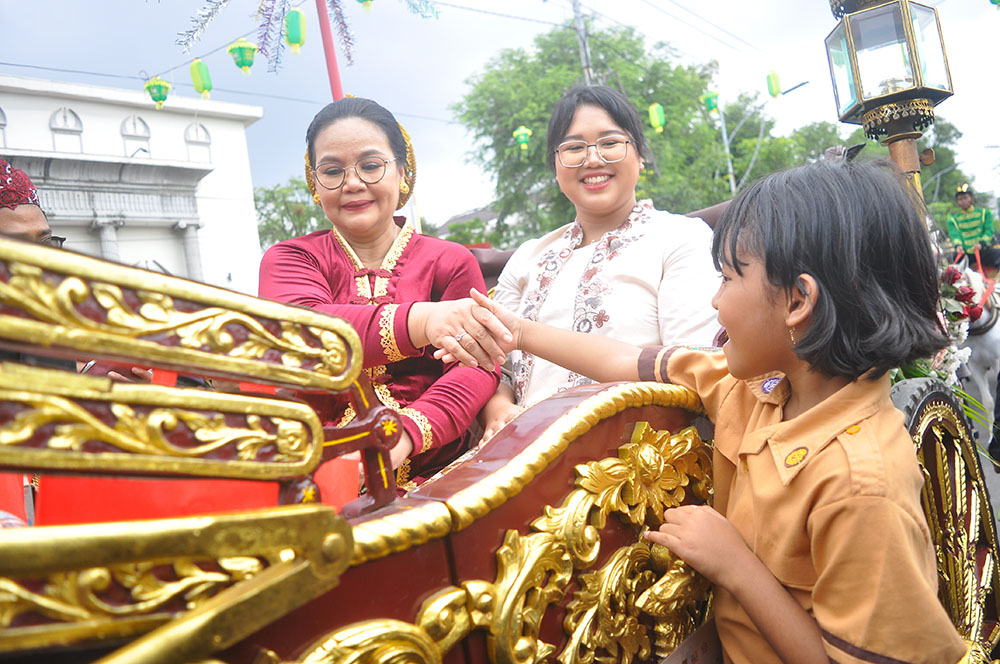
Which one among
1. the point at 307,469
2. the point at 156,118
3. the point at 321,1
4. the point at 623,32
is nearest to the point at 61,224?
the point at 156,118

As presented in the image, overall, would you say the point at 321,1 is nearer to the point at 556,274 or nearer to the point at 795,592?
the point at 556,274

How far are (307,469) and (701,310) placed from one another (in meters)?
1.19

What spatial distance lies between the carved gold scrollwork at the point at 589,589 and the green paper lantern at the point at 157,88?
883 centimetres

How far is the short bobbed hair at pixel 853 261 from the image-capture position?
3.36ft

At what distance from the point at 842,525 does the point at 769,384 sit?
1.12ft

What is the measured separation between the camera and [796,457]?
3.25 ft

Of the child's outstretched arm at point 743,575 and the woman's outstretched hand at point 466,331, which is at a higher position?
the woman's outstretched hand at point 466,331

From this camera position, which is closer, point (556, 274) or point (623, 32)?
point (556, 274)

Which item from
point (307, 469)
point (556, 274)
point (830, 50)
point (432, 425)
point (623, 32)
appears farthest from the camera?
point (623, 32)

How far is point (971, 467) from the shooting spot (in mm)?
1617

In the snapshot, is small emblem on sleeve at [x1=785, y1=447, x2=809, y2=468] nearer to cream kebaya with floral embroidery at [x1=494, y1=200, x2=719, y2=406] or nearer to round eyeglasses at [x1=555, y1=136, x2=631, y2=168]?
cream kebaya with floral embroidery at [x1=494, y1=200, x2=719, y2=406]

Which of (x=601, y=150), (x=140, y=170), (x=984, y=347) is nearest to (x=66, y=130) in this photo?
(x=140, y=170)

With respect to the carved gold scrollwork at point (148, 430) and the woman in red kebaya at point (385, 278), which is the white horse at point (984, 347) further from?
the carved gold scrollwork at point (148, 430)

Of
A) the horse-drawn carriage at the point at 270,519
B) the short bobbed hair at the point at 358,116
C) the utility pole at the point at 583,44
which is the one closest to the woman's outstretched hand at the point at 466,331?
the horse-drawn carriage at the point at 270,519
